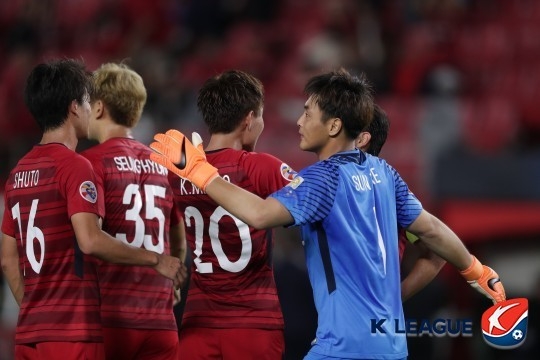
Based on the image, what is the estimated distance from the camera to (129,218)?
5059 millimetres

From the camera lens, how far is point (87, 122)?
4801 mm

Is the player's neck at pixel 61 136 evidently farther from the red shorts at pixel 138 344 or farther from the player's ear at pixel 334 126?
the player's ear at pixel 334 126

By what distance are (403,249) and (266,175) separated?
77 cm

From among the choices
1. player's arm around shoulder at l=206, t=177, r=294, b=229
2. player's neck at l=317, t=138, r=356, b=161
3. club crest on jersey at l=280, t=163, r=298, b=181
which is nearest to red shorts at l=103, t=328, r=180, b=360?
club crest on jersey at l=280, t=163, r=298, b=181

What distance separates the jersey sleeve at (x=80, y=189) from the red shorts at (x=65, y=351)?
577mm

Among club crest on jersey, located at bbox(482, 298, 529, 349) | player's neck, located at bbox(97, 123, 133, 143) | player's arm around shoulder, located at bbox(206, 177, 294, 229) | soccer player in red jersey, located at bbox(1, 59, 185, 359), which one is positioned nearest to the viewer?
player's arm around shoulder, located at bbox(206, 177, 294, 229)

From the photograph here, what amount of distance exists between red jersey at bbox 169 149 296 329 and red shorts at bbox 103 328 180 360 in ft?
0.84

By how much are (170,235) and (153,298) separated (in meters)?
0.46

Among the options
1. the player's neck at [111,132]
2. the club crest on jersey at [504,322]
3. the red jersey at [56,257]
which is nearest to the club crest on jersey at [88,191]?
the red jersey at [56,257]

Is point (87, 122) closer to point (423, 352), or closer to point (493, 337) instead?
point (493, 337)

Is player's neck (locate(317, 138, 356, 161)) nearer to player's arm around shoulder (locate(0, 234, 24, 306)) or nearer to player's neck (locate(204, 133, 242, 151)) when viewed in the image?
player's neck (locate(204, 133, 242, 151))

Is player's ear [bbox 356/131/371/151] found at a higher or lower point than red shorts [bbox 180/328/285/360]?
Result: higher

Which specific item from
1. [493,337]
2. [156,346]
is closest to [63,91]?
[156,346]

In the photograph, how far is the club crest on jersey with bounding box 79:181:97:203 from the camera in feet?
14.8
